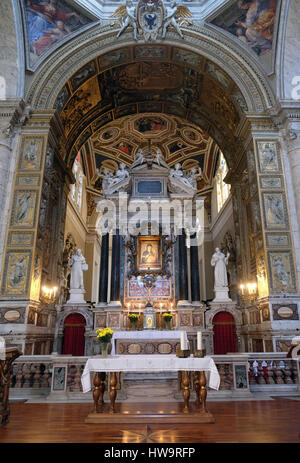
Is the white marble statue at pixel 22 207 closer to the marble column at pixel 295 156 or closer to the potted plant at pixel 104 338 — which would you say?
the potted plant at pixel 104 338

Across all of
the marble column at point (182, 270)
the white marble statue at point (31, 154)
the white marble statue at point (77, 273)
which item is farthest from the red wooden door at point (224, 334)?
the white marble statue at point (31, 154)

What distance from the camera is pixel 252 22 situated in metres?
12.1

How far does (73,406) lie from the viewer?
5938 millimetres

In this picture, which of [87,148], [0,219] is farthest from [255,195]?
[87,148]

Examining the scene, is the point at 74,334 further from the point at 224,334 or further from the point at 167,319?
the point at 224,334

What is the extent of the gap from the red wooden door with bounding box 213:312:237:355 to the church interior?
4 centimetres

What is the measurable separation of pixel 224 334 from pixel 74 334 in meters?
5.58

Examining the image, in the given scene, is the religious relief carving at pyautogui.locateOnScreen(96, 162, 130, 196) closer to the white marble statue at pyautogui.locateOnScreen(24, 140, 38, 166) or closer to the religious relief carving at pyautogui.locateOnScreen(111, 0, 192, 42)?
the white marble statue at pyautogui.locateOnScreen(24, 140, 38, 166)

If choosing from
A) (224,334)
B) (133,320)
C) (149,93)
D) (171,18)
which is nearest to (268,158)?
(224,334)

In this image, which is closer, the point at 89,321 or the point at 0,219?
the point at 0,219

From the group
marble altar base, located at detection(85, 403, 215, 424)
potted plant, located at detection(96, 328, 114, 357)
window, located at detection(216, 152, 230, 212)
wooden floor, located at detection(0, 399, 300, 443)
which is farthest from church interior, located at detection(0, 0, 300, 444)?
window, located at detection(216, 152, 230, 212)

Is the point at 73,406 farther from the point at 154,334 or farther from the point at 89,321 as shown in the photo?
the point at 89,321

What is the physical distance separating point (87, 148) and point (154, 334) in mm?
14233

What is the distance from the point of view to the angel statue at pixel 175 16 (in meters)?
12.6
